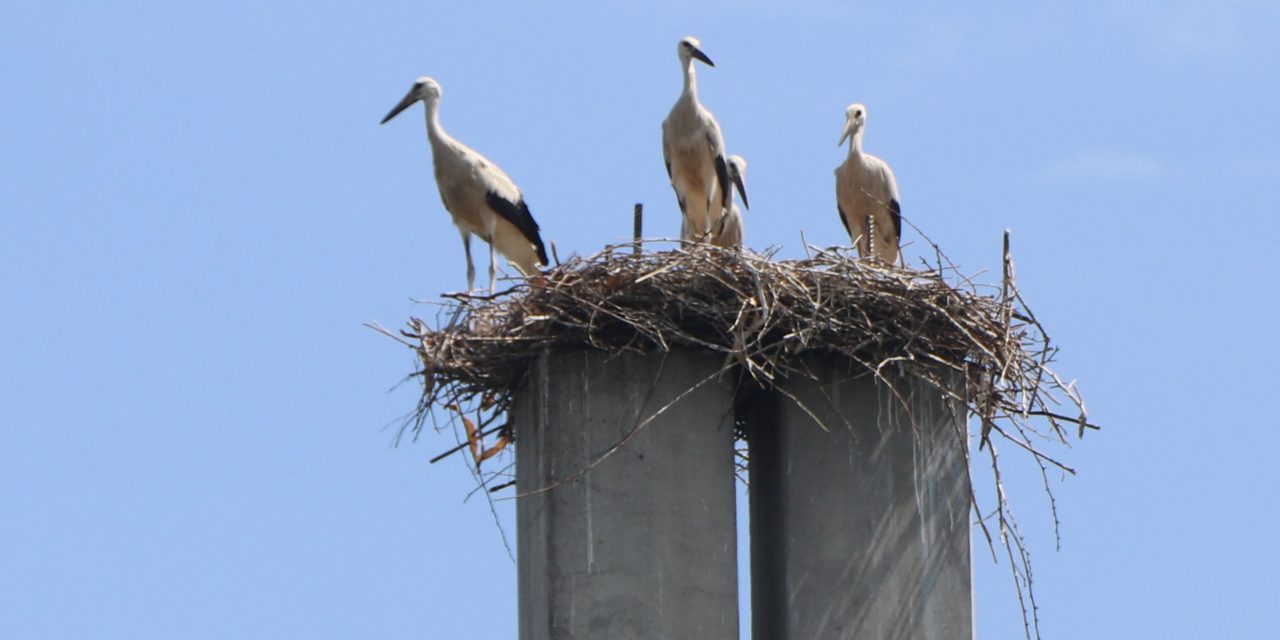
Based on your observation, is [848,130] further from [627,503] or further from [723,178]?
[627,503]

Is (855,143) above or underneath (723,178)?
above

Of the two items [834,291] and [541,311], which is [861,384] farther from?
[541,311]

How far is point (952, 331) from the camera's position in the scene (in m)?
9.23

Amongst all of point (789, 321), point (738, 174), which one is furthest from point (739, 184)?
point (789, 321)

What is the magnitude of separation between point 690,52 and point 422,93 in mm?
1490

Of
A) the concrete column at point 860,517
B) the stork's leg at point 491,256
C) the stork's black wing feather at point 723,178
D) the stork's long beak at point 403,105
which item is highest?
the stork's long beak at point 403,105

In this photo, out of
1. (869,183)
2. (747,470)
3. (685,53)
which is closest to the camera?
(747,470)

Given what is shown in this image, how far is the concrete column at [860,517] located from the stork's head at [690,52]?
3.81 metres

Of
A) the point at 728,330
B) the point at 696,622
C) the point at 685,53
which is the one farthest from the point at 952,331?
the point at 685,53

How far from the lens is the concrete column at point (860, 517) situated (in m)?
8.91

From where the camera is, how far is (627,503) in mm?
8828

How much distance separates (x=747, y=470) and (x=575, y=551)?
1539mm

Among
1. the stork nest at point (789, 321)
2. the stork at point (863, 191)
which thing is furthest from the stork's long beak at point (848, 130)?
the stork nest at point (789, 321)

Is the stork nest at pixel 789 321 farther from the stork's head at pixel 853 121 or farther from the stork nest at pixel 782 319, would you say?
the stork's head at pixel 853 121
